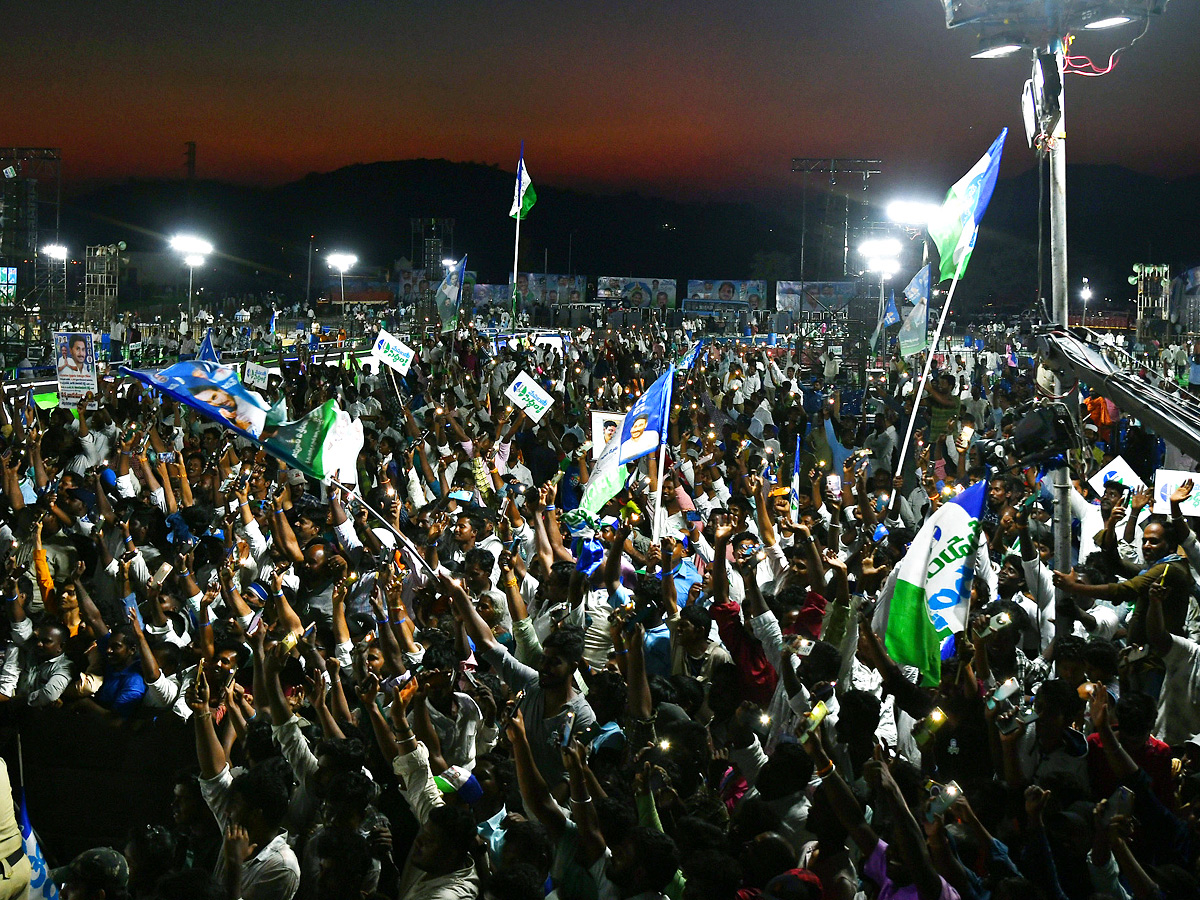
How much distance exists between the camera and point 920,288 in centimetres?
1531

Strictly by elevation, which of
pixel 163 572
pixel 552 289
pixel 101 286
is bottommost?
pixel 163 572

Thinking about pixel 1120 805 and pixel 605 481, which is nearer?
pixel 1120 805

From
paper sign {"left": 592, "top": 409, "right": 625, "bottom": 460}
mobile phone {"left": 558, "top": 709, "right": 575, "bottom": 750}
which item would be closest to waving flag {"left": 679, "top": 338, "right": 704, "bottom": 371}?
paper sign {"left": 592, "top": 409, "right": 625, "bottom": 460}

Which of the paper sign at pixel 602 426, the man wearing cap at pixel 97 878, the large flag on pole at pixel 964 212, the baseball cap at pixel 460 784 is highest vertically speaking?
the large flag on pole at pixel 964 212

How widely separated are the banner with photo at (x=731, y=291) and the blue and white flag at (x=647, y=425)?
2344 inches

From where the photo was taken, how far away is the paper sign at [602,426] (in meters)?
9.15

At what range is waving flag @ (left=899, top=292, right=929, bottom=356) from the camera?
14.6 metres

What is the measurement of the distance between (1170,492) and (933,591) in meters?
2.70

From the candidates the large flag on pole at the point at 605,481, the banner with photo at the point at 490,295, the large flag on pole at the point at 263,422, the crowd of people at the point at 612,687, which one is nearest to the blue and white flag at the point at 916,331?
the crowd of people at the point at 612,687

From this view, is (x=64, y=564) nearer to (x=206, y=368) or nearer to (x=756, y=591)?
(x=206, y=368)

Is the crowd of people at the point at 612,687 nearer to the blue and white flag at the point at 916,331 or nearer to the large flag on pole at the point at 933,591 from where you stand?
the large flag on pole at the point at 933,591

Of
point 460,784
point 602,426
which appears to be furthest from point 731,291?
point 460,784

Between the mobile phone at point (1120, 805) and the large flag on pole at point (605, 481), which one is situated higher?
the large flag on pole at point (605, 481)

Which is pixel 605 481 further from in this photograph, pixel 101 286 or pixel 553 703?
pixel 101 286
